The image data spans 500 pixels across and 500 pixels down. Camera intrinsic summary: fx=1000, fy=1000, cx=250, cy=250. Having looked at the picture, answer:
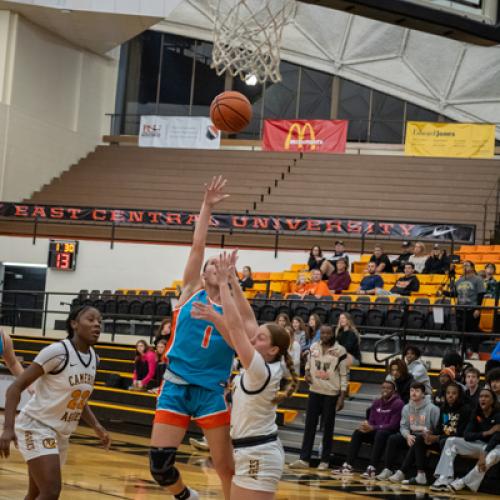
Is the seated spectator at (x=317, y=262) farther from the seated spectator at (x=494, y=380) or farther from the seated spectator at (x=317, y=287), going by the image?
the seated spectator at (x=494, y=380)

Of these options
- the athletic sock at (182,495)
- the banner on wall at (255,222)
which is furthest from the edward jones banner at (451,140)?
the athletic sock at (182,495)

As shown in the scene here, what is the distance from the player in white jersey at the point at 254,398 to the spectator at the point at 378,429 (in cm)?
566

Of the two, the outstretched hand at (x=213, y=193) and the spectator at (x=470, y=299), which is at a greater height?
the outstretched hand at (x=213, y=193)

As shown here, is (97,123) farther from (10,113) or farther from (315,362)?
(315,362)

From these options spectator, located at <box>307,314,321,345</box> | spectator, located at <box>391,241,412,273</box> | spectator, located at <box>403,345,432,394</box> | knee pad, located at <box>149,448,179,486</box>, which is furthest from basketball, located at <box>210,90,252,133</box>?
spectator, located at <box>391,241,412,273</box>

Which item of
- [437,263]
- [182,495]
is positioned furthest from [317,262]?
[182,495]

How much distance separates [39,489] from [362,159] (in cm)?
2109

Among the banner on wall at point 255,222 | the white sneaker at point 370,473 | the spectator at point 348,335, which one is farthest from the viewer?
the banner on wall at point 255,222

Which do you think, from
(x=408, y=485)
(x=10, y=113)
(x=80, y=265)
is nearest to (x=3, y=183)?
(x=10, y=113)

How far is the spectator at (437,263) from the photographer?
52.5 ft

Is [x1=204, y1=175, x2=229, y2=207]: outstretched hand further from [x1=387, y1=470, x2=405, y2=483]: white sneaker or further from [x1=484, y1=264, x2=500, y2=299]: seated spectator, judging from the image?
[x1=484, y1=264, x2=500, y2=299]: seated spectator

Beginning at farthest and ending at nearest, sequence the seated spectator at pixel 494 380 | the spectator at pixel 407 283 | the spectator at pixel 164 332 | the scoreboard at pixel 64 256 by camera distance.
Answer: the scoreboard at pixel 64 256, the spectator at pixel 407 283, the spectator at pixel 164 332, the seated spectator at pixel 494 380

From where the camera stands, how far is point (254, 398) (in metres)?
5.03

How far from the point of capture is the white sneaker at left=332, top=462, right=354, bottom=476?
10.5m
